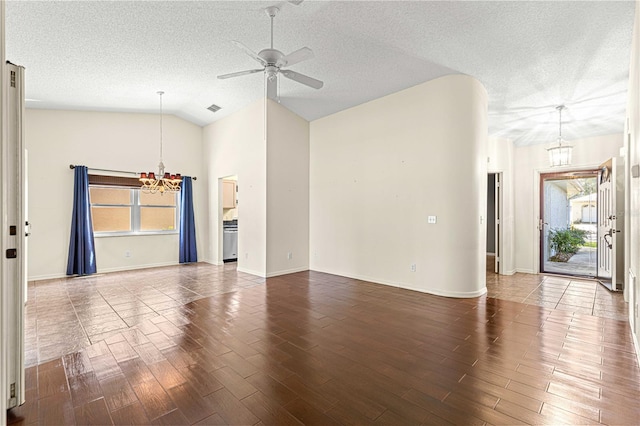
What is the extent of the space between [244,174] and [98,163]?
2.97m

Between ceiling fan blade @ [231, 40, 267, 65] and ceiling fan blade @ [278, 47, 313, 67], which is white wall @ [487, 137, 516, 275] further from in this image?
ceiling fan blade @ [231, 40, 267, 65]

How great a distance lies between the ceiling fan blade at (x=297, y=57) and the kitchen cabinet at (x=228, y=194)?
4.92m

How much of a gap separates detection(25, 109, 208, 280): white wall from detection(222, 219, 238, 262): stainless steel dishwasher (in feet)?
1.71

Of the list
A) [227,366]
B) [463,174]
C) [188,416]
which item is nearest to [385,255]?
[463,174]

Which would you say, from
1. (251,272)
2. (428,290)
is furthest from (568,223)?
(251,272)

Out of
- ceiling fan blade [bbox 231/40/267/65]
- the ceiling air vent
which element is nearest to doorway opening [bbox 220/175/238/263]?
the ceiling air vent

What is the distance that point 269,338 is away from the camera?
9.86 ft

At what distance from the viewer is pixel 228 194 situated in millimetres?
7801

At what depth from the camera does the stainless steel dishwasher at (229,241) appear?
7598mm

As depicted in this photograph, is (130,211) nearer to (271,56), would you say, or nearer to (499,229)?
(271,56)

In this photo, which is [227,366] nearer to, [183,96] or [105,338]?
[105,338]

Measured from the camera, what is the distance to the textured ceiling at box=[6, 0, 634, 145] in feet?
10.2

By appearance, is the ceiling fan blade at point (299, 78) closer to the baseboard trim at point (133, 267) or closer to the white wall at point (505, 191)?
the white wall at point (505, 191)

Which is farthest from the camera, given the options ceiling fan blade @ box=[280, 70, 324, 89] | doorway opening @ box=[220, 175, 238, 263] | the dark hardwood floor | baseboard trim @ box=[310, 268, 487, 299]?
doorway opening @ box=[220, 175, 238, 263]
